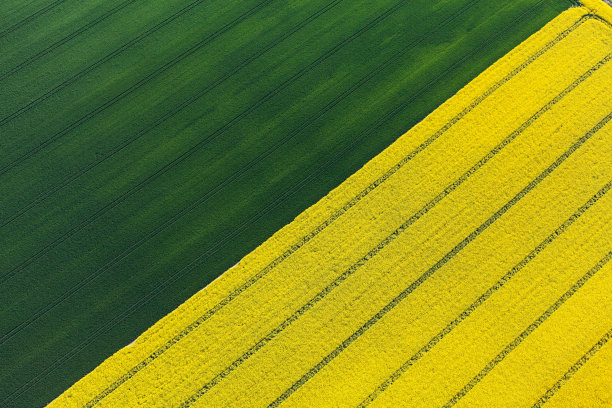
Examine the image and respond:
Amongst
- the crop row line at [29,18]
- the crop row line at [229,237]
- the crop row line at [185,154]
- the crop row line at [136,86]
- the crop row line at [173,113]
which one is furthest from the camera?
the crop row line at [29,18]

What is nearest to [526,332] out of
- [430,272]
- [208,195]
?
[430,272]

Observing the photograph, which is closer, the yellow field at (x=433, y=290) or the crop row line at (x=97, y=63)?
the yellow field at (x=433, y=290)

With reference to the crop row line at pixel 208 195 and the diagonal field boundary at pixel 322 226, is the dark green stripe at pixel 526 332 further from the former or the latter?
the crop row line at pixel 208 195

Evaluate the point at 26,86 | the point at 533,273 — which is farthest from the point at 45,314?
the point at 533,273

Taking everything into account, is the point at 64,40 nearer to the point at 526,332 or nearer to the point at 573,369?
the point at 526,332

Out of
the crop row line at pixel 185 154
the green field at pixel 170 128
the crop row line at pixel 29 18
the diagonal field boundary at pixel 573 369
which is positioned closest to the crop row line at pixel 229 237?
the green field at pixel 170 128

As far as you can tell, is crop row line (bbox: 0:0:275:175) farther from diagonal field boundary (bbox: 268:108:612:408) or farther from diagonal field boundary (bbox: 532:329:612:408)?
diagonal field boundary (bbox: 532:329:612:408)

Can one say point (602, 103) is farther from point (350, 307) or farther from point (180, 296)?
point (180, 296)
